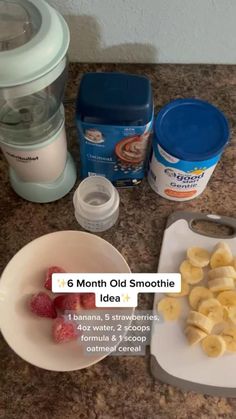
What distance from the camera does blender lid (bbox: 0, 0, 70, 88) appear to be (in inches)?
20.8

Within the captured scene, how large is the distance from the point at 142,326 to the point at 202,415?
16 centimetres

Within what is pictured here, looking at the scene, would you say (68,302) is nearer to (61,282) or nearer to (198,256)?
(61,282)

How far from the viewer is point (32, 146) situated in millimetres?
652

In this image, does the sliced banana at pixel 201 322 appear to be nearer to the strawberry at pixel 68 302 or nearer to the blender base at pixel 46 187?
the strawberry at pixel 68 302

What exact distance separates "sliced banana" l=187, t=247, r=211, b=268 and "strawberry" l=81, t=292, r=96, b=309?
182 millimetres

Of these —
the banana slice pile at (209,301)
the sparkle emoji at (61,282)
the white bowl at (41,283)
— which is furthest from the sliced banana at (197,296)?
the sparkle emoji at (61,282)

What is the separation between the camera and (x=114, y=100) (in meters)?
0.65

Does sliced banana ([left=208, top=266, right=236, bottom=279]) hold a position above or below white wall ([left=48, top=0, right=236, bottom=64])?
below

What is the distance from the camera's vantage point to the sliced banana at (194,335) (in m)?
0.66

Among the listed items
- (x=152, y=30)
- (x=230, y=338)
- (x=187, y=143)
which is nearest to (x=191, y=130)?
(x=187, y=143)

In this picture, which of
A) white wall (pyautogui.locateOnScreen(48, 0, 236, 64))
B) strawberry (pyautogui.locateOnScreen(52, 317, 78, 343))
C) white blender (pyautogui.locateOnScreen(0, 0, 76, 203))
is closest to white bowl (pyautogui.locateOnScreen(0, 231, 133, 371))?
strawberry (pyautogui.locateOnScreen(52, 317, 78, 343))

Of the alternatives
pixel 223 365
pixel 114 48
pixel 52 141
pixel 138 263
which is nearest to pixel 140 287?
pixel 138 263

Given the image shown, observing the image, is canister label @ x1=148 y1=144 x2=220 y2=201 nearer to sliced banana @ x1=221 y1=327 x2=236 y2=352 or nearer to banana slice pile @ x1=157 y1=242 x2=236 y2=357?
banana slice pile @ x1=157 y1=242 x2=236 y2=357

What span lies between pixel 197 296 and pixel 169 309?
0.17 feet
